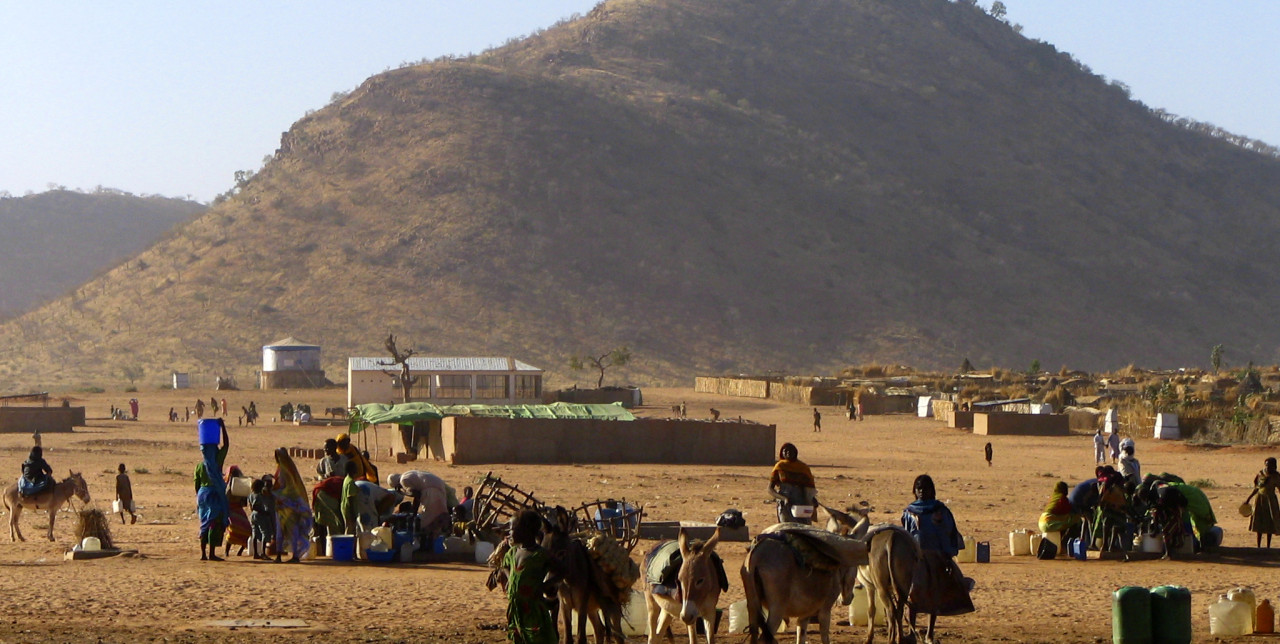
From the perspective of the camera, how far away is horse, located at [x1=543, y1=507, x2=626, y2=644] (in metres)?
10.3

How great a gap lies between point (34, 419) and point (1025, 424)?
29358 millimetres

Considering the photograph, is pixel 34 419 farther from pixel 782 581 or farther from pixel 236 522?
pixel 782 581

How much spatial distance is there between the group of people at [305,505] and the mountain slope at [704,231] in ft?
222

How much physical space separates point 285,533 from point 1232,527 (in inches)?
531

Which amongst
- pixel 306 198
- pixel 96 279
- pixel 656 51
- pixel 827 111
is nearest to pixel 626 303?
pixel 306 198

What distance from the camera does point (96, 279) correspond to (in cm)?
10869

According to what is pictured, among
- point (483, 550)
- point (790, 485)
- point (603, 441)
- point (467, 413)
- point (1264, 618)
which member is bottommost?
point (1264, 618)

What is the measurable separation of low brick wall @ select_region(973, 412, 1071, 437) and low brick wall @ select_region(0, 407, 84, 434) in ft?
90.1

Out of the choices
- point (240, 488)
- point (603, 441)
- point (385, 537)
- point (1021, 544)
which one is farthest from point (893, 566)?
point (603, 441)

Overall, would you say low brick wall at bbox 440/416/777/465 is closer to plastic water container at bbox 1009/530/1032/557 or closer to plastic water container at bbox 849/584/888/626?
plastic water container at bbox 1009/530/1032/557

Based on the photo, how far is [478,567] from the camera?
674 inches

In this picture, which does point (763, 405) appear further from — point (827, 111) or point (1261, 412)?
point (827, 111)

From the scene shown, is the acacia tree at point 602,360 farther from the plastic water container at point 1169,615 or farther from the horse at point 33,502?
the plastic water container at point 1169,615

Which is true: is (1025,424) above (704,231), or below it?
below
